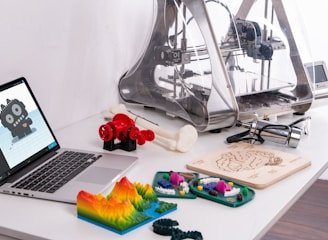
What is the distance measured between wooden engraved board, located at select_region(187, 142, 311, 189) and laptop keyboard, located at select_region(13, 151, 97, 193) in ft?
0.78

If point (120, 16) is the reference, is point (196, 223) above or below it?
below

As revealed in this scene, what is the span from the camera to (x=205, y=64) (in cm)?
144

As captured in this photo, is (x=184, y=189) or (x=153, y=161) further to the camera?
(x=153, y=161)

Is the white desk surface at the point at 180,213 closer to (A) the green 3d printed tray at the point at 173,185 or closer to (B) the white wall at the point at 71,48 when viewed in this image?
(A) the green 3d printed tray at the point at 173,185

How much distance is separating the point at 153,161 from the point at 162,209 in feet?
0.91

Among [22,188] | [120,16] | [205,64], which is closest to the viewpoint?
[22,188]

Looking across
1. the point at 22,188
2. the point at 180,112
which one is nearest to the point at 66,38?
the point at 180,112

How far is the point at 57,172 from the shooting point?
1.16m

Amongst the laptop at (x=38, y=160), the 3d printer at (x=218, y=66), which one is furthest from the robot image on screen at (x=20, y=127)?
the 3d printer at (x=218, y=66)

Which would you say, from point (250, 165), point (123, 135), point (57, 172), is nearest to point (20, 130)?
point (57, 172)

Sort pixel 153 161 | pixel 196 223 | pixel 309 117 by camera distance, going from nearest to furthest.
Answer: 1. pixel 196 223
2. pixel 153 161
3. pixel 309 117

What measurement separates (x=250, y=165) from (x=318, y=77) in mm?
565

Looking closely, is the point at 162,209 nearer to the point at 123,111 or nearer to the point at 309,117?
the point at 123,111

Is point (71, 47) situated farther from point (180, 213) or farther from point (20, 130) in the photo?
point (180, 213)
